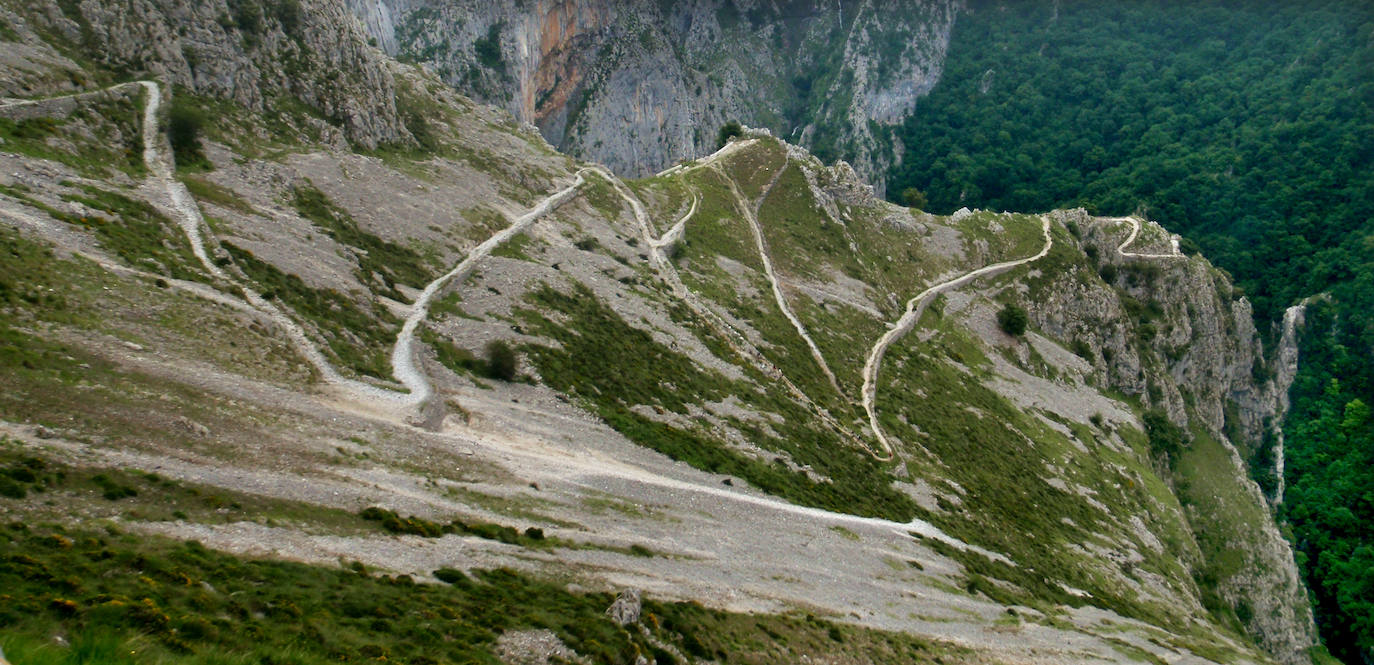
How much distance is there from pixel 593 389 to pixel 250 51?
5567 centimetres

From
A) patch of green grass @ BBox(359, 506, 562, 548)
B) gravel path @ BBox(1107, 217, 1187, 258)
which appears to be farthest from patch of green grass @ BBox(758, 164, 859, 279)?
patch of green grass @ BBox(359, 506, 562, 548)

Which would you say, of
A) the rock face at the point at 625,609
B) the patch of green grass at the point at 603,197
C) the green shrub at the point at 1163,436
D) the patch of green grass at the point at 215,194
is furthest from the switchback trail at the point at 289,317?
the green shrub at the point at 1163,436

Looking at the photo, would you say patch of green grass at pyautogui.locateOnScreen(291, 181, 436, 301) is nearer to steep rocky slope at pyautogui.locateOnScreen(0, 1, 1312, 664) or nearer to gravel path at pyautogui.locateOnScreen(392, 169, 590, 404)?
steep rocky slope at pyautogui.locateOnScreen(0, 1, 1312, 664)

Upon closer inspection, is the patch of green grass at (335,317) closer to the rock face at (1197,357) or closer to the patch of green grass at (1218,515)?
the patch of green grass at (1218,515)

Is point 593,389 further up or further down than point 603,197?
further down

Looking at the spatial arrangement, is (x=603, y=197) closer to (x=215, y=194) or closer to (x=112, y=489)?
(x=215, y=194)

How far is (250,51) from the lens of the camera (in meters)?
81.2

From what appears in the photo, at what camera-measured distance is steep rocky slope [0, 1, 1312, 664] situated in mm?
35000

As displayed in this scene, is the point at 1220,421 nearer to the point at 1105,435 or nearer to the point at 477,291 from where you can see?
the point at 1105,435

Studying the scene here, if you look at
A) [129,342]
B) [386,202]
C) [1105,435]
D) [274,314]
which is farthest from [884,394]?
[129,342]

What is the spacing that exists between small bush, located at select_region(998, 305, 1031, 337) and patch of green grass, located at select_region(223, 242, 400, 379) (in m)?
101

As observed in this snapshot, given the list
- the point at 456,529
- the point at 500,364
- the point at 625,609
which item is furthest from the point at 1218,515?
the point at 456,529

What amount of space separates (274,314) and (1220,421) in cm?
16435

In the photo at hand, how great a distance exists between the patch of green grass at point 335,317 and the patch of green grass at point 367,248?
23.8ft
